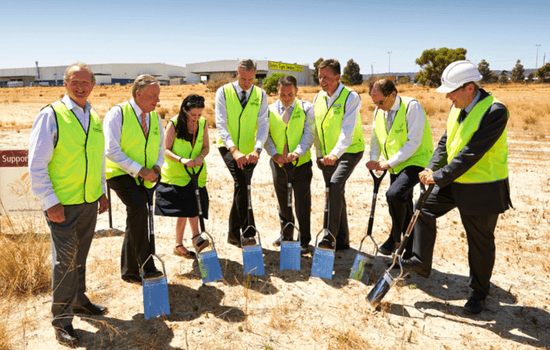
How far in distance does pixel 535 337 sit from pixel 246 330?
2687 mm

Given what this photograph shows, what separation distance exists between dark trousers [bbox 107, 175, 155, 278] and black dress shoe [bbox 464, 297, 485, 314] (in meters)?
3.42

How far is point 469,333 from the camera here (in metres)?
3.61

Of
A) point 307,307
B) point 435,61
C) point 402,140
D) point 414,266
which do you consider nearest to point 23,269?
point 307,307

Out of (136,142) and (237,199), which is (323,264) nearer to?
(237,199)

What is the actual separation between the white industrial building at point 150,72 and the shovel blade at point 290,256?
66.7 meters

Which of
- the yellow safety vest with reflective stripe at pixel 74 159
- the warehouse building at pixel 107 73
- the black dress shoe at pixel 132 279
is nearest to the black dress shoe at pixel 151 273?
the black dress shoe at pixel 132 279

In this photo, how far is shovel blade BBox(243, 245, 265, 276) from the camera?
4.57m

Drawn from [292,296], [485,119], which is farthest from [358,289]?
[485,119]

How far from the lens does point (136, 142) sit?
13.3ft

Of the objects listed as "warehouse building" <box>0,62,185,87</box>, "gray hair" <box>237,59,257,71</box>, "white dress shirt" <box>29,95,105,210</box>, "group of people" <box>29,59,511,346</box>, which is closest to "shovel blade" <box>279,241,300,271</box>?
Answer: "group of people" <box>29,59,511,346</box>

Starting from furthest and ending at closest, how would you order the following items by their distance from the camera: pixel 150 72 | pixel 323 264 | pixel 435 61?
pixel 150 72 → pixel 435 61 → pixel 323 264

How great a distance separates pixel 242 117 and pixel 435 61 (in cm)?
5306

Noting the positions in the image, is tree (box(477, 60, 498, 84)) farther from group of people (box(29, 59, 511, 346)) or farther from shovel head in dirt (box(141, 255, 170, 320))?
shovel head in dirt (box(141, 255, 170, 320))

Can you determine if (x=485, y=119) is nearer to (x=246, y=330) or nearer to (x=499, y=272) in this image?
(x=499, y=272)
